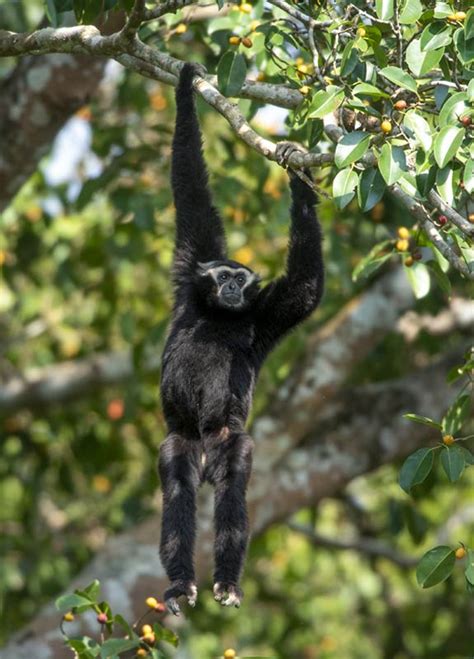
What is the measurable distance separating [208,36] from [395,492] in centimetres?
565

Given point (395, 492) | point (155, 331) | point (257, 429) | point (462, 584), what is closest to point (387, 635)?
point (462, 584)

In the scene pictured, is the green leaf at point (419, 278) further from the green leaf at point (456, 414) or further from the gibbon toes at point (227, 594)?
the gibbon toes at point (227, 594)

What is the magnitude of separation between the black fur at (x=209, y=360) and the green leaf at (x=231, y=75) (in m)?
0.20

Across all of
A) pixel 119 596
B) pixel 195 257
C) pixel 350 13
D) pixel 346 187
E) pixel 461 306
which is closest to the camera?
pixel 346 187

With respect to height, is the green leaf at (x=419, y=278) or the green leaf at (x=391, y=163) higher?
the green leaf at (x=391, y=163)

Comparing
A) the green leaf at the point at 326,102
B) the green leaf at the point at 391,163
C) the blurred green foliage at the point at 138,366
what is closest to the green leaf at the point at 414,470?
the green leaf at the point at 391,163

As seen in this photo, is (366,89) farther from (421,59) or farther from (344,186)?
(344,186)

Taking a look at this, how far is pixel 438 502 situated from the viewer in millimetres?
10766

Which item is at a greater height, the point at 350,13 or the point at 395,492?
the point at 350,13

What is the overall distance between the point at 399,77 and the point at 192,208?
196 centimetres

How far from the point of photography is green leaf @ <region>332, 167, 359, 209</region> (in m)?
4.27

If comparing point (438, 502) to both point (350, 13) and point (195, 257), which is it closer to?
point (195, 257)

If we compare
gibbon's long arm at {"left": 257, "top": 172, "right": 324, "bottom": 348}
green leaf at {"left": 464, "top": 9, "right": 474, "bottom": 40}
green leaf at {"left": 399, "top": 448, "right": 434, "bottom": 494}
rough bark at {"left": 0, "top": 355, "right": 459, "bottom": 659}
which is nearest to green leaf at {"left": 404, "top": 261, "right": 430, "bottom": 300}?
gibbon's long arm at {"left": 257, "top": 172, "right": 324, "bottom": 348}

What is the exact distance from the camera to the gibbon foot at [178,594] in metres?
4.90
